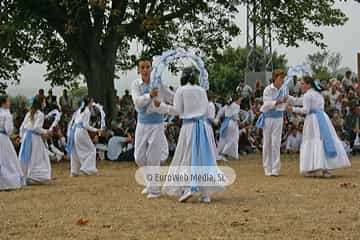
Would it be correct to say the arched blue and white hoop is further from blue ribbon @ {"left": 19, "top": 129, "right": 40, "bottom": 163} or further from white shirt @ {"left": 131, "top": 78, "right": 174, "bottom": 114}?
blue ribbon @ {"left": 19, "top": 129, "right": 40, "bottom": 163}

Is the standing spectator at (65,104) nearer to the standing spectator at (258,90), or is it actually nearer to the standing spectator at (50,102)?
the standing spectator at (50,102)

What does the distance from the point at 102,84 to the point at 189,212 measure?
44.5 ft

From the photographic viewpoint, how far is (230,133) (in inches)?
800

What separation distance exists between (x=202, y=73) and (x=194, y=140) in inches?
45.3

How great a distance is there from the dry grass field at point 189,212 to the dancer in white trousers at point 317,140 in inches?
12.4

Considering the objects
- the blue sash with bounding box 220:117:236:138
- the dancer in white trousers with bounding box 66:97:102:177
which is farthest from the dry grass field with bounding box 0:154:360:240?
the blue sash with bounding box 220:117:236:138

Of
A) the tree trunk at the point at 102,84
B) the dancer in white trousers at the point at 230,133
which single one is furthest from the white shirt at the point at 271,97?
the tree trunk at the point at 102,84

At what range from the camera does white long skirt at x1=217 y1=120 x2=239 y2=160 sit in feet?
66.4


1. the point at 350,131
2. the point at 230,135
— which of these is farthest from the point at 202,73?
the point at 350,131

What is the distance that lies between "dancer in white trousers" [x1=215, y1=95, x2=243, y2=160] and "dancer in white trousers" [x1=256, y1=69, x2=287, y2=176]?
17.9 feet

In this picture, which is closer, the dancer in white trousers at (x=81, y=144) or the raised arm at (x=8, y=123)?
the raised arm at (x=8, y=123)

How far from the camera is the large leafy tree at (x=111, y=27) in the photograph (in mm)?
21109

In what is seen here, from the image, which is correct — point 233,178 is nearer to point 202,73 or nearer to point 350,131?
point 202,73

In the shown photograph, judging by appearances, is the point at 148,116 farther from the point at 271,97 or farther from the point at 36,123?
the point at 271,97
